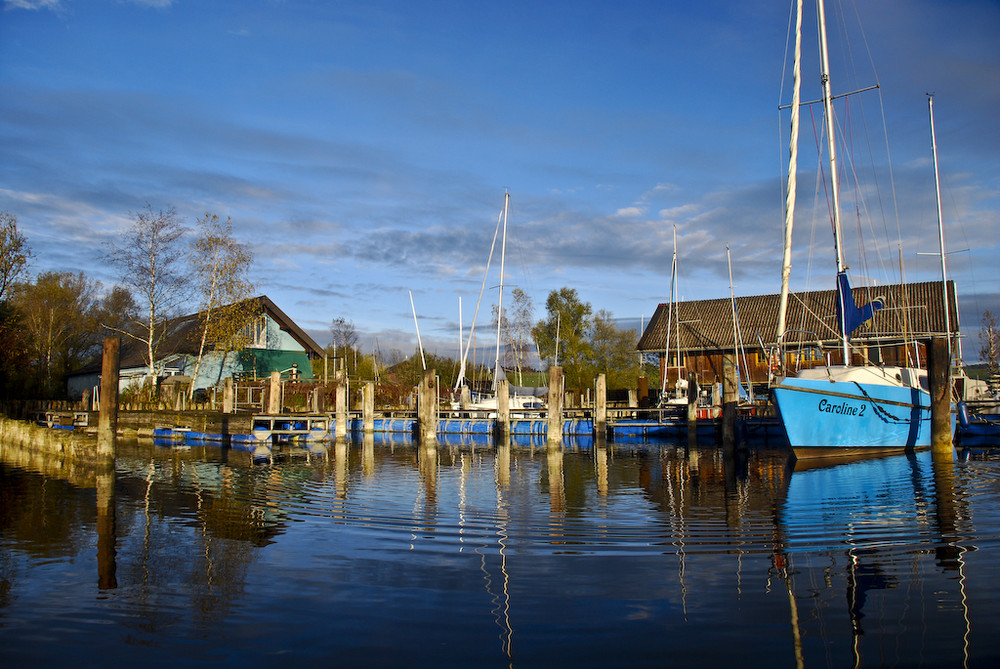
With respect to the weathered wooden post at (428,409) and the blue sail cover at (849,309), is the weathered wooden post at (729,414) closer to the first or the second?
the blue sail cover at (849,309)

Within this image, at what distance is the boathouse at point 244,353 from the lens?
44.8m

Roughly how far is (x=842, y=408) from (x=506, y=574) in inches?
635

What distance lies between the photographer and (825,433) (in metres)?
21.3

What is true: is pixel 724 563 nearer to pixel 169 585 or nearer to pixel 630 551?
pixel 630 551

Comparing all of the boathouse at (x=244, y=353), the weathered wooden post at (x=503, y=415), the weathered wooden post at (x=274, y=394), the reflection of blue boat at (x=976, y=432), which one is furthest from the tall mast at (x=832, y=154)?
the boathouse at (x=244, y=353)

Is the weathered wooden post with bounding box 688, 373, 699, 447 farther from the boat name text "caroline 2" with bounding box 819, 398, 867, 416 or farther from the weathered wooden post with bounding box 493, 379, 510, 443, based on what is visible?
the boat name text "caroline 2" with bounding box 819, 398, 867, 416

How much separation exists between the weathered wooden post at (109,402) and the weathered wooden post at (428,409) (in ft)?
41.9

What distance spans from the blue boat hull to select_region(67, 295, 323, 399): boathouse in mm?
32097

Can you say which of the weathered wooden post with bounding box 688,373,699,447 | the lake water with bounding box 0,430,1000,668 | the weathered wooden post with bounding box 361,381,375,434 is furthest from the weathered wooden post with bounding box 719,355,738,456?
the weathered wooden post with bounding box 361,381,375,434

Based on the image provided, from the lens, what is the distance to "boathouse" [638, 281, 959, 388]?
43031 mm

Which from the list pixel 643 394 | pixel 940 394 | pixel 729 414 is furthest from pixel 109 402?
pixel 643 394

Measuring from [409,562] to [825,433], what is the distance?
1608cm

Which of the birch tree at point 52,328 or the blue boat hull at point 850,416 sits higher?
the birch tree at point 52,328

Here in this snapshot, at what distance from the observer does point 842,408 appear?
840 inches
